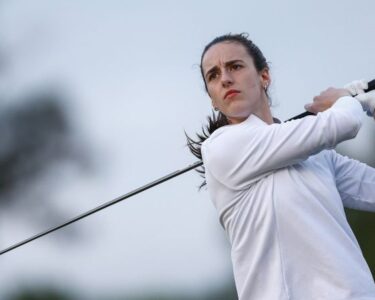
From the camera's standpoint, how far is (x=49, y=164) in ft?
23.2

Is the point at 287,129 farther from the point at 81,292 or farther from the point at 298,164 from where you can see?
the point at 81,292

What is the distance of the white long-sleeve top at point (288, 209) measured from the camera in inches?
52.0

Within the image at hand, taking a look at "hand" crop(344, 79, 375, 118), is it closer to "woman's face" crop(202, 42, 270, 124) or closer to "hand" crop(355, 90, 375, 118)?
"hand" crop(355, 90, 375, 118)

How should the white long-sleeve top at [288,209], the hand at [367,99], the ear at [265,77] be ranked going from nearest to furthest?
the white long-sleeve top at [288,209] < the hand at [367,99] < the ear at [265,77]

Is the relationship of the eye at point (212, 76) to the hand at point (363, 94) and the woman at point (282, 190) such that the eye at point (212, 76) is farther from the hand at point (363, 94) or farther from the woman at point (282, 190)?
the hand at point (363, 94)

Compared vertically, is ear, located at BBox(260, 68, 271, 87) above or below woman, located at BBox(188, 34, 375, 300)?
above

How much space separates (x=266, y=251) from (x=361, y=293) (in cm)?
16

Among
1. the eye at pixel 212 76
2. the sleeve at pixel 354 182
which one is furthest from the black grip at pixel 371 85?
the eye at pixel 212 76

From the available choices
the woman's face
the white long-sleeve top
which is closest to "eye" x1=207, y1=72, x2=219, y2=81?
the woman's face

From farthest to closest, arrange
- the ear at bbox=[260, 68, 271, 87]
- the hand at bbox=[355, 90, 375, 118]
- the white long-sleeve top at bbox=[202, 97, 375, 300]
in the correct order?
1. the ear at bbox=[260, 68, 271, 87]
2. the hand at bbox=[355, 90, 375, 118]
3. the white long-sleeve top at bbox=[202, 97, 375, 300]

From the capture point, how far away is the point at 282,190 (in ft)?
4.53

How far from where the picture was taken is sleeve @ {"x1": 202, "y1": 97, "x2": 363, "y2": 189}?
138cm

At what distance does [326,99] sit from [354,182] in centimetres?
17

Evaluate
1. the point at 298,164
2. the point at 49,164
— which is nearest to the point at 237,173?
the point at 298,164
